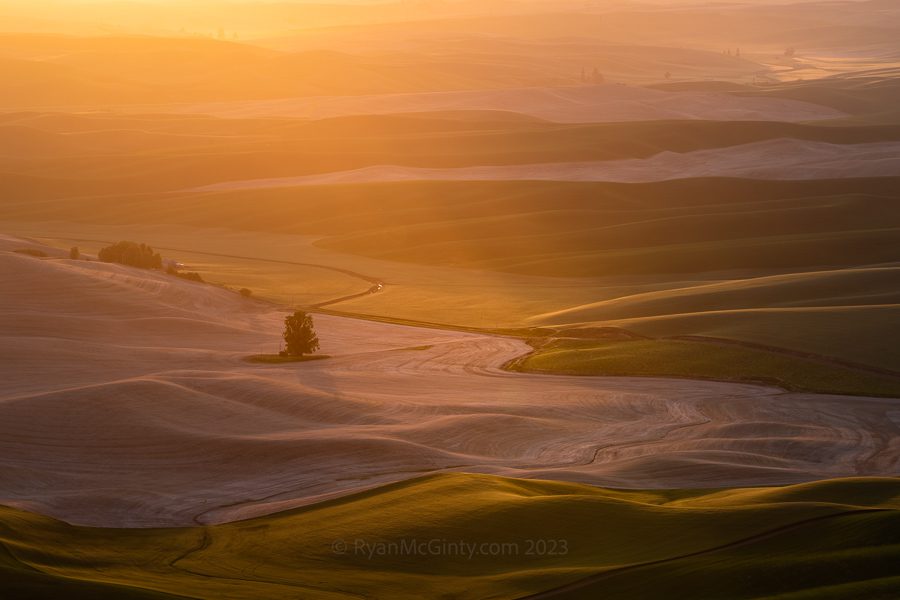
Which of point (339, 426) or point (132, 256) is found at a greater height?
point (132, 256)

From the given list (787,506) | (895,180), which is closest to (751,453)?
(787,506)

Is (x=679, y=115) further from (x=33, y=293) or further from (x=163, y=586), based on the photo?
(x=163, y=586)

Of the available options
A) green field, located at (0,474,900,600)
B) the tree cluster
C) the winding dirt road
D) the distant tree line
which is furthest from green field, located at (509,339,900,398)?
the tree cluster

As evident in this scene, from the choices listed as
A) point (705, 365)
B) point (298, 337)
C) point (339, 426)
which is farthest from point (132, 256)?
point (705, 365)

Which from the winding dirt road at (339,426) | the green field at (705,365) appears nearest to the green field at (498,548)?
the winding dirt road at (339,426)

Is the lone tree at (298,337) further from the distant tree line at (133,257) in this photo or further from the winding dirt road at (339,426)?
the distant tree line at (133,257)

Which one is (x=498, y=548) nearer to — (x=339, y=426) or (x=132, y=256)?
(x=339, y=426)
